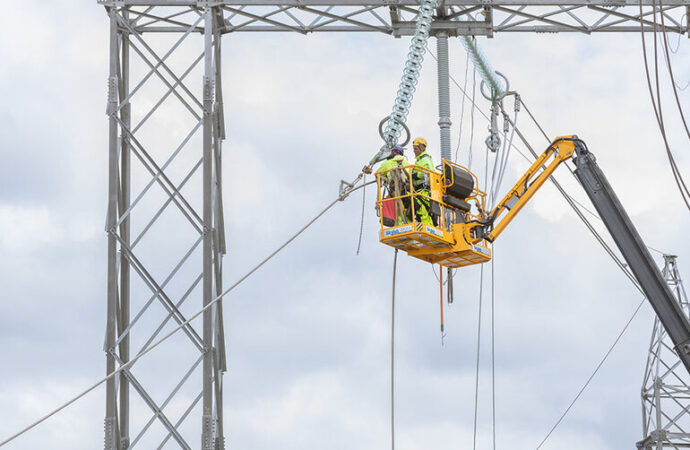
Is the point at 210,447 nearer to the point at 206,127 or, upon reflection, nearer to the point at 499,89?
the point at 206,127

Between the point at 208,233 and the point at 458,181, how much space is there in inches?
163

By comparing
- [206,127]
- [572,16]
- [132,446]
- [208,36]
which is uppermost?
[572,16]

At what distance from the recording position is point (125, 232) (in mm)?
19766

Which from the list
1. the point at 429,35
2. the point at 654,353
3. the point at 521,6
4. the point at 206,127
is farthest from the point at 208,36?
the point at 654,353

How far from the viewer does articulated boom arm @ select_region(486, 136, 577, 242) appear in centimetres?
1814

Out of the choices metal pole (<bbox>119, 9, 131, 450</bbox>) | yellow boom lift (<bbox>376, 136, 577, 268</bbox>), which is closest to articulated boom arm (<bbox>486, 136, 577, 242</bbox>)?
yellow boom lift (<bbox>376, 136, 577, 268</bbox>)

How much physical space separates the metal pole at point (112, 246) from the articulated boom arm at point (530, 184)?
5.95 metres

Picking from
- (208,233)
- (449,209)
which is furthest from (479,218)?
(208,233)

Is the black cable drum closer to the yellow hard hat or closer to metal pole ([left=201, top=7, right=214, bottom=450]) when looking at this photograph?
the yellow hard hat

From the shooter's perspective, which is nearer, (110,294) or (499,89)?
(110,294)

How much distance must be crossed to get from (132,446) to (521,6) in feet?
31.9

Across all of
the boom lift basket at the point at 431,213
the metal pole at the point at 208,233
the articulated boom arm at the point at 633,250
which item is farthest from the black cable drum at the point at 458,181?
the metal pole at the point at 208,233

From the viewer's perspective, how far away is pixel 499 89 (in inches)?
909

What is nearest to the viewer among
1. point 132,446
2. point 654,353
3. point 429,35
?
point 132,446
